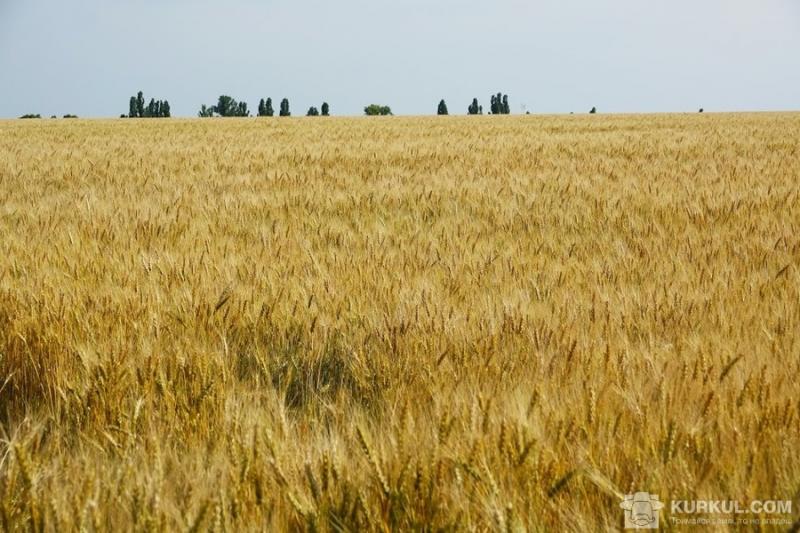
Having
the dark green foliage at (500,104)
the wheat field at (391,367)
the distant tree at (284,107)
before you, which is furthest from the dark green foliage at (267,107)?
the wheat field at (391,367)

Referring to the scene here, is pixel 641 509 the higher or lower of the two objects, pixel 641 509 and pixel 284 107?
the lower

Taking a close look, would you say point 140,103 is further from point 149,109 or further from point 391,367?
point 391,367

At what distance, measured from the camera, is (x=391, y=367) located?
60.6 inches

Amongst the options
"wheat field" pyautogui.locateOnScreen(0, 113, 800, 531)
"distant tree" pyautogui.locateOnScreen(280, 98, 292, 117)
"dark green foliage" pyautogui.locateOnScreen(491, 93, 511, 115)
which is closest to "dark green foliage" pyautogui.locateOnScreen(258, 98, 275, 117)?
"distant tree" pyautogui.locateOnScreen(280, 98, 292, 117)

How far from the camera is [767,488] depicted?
34.4 inches

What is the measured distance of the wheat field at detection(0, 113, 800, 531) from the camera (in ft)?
2.94

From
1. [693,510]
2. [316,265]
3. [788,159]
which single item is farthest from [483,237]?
[788,159]

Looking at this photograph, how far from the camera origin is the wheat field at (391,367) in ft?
2.94

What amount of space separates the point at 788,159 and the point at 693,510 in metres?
8.84

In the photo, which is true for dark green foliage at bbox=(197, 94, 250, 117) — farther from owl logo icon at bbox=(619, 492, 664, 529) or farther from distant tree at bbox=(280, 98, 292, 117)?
owl logo icon at bbox=(619, 492, 664, 529)

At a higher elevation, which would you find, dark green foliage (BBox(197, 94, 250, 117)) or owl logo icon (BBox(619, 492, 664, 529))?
dark green foliage (BBox(197, 94, 250, 117))

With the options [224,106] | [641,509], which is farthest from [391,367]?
[224,106]

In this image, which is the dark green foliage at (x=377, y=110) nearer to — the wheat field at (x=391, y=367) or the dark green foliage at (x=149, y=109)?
the dark green foliage at (x=149, y=109)

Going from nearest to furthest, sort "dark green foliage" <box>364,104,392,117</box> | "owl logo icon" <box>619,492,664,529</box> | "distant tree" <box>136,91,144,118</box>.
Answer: "owl logo icon" <box>619,492,664,529</box> → "distant tree" <box>136,91,144,118</box> → "dark green foliage" <box>364,104,392,117</box>
